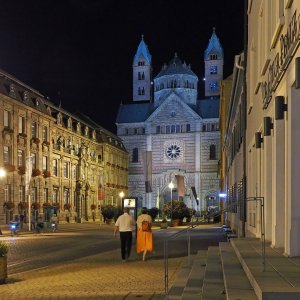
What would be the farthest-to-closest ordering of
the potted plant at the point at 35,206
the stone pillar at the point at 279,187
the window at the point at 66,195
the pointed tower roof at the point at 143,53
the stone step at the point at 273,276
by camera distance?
the pointed tower roof at the point at 143,53, the window at the point at 66,195, the potted plant at the point at 35,206, the stone pillar at the point at 279,187, the stone step at the point at 273,276

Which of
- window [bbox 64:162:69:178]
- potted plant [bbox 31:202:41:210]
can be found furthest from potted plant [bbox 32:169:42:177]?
window [bbox 64:162:69:178]

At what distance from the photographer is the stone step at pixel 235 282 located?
725 cm

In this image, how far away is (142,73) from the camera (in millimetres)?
140625

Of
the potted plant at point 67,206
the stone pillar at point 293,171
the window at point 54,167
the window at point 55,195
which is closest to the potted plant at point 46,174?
the window at point 54,167

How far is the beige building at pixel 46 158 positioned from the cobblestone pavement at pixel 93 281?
31817 mm

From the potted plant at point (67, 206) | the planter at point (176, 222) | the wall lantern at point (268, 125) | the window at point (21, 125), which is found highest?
the window at point (21, 125)

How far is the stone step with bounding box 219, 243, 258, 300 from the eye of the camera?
23.8 ft

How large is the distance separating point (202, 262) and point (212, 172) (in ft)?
326

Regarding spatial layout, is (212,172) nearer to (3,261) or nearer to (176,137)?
(176,137)

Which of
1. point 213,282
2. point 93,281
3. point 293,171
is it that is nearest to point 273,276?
point 213,282

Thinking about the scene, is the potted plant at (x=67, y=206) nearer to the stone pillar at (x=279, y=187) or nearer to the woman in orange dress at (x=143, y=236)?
the woman in orange dress at (x=143, y=236)

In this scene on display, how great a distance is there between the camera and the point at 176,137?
114938mm

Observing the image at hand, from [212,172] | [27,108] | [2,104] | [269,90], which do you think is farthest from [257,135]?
[212,172]

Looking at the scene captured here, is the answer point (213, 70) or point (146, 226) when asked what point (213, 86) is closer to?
point (213, 70)
